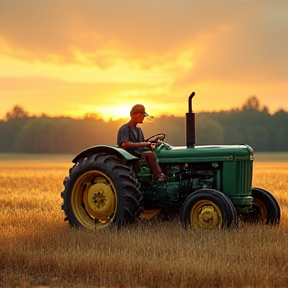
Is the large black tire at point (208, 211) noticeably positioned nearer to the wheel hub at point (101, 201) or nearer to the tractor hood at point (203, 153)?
the tractor hood at point (203, 153)

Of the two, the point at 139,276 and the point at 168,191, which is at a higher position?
the point at 168,191

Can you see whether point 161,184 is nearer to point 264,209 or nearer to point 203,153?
point 203,153

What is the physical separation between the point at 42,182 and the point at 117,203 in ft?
45.4

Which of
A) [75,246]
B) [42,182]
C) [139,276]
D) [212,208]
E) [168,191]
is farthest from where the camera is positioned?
[42,182]

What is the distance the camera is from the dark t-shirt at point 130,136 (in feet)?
35.0

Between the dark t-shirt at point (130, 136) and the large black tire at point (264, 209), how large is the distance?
2.23 m

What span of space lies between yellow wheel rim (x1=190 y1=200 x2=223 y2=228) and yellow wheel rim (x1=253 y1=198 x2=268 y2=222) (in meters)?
1.58

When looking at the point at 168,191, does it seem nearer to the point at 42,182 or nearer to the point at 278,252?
the point at 278,252

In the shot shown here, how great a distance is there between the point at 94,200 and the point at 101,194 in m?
0.18

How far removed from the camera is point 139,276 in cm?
743

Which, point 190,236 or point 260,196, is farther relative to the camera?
point 260,196

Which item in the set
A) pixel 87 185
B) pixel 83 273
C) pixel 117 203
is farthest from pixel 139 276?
pixel 87 185

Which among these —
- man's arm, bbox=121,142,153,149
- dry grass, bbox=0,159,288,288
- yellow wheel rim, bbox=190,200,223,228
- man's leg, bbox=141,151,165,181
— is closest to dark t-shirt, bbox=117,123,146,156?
man's arm, bbox=121,142,153,149

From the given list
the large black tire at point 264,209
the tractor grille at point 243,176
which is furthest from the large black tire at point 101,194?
the large black tire at point 264,209
